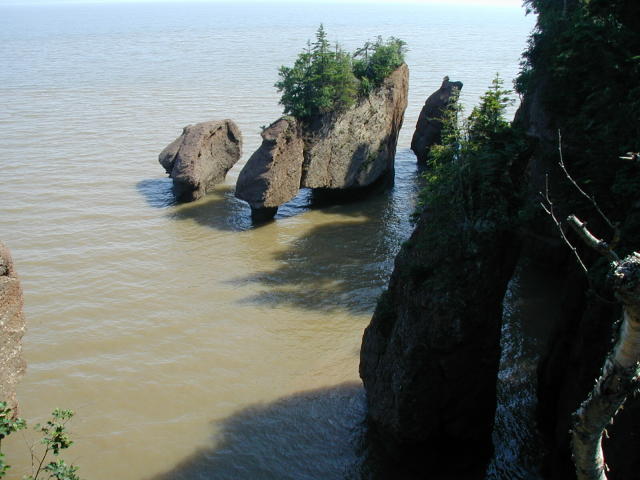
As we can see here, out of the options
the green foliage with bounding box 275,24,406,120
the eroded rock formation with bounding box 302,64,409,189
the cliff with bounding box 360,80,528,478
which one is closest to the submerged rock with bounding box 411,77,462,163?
the eroded rock formation with bounding box 302,64,409,189

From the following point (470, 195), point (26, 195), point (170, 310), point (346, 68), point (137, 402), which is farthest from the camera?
point (26, 195)

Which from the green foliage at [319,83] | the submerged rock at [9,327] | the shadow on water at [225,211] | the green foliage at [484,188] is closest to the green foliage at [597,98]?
the green foliage at [484,188]

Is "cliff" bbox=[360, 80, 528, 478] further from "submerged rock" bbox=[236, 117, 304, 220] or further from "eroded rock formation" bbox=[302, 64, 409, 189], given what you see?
"eroded rock formation" bbox=[302, 64, 409, 189]

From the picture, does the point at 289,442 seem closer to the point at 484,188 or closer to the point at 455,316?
the point at 455,316

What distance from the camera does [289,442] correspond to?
38.7ft

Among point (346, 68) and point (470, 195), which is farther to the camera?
point (346, 68)

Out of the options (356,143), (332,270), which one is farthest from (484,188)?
(356,143)

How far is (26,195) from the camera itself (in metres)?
24.4

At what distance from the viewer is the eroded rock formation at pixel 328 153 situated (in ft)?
69.5

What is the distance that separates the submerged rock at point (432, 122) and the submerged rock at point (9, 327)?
19180mm

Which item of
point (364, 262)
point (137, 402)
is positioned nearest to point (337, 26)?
point (364, 262)

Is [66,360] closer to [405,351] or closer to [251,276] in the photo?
[251,276]

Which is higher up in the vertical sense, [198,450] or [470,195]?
[470,195]

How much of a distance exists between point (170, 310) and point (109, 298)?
6.13 feet
